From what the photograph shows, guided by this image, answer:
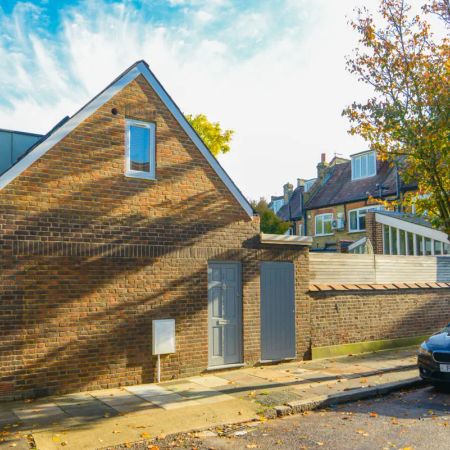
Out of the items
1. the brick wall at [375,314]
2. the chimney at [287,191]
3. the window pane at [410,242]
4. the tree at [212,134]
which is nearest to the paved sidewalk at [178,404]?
the brick wall at [375,314]

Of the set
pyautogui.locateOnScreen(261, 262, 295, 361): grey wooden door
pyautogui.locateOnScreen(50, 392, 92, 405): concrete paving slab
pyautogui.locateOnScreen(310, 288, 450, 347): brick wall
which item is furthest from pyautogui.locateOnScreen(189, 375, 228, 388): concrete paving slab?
pyautogui.locateOnScreen(310, 288, 450, 347): brick wall

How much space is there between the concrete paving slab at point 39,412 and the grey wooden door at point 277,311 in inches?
202

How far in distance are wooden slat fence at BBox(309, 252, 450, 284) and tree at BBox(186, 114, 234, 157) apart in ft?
47.7

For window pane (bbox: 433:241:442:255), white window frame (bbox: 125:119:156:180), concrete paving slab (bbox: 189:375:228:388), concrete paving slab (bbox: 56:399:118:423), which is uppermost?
white window frame (bbox: 125:119:156:180)

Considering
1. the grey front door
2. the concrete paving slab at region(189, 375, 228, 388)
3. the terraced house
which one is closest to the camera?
the concrete paving slab at region(189, 375, 228, 388)

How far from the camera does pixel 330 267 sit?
508 inches

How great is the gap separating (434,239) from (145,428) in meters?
15.2

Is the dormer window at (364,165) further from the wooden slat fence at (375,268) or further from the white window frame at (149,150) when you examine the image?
the white window frame at (149,150)

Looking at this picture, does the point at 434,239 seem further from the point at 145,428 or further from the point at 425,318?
the point at 145,428

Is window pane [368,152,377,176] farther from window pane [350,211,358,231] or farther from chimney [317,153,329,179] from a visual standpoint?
chimney [317,153,329,179]

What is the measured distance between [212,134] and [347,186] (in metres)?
11.2

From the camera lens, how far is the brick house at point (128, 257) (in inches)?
336

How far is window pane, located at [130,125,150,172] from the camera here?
10047 mm

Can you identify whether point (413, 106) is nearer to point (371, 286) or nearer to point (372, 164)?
point (371, 286)
